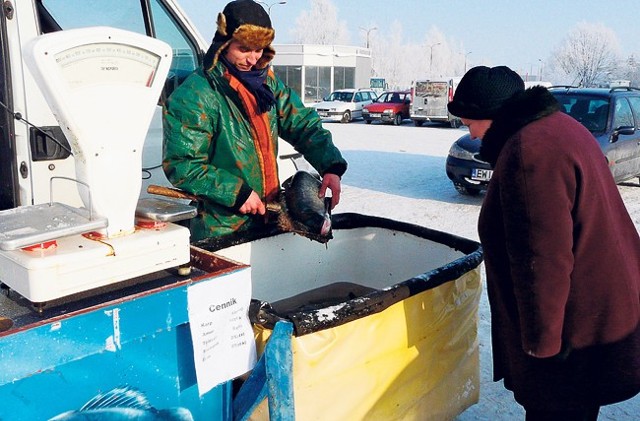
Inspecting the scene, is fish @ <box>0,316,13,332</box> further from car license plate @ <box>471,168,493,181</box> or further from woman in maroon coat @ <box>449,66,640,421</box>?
car license plate @ <box>471,168,493,181</box>

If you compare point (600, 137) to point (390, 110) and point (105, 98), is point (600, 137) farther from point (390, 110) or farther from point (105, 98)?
point (390, 110)

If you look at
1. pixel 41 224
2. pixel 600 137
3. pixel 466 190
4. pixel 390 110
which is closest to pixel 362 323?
→ pixel 41 224

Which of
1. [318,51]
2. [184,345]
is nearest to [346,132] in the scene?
[184,345]

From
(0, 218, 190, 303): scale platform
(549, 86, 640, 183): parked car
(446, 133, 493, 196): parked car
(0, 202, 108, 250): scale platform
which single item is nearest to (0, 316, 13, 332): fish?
(0, 218, 190, 303): scale platform

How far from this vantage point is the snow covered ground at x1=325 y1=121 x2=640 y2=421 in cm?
328

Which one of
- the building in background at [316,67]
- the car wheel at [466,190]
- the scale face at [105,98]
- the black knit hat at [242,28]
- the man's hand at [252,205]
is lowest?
the car wheel at [466,190]

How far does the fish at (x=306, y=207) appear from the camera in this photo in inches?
105

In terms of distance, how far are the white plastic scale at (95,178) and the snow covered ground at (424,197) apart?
6.82 ft

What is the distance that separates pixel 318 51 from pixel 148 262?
1520 inches

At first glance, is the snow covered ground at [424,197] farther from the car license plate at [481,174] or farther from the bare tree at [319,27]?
the bare tree at [319,27]

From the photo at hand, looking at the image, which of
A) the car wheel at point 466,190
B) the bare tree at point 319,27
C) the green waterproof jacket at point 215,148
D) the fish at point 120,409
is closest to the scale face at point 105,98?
the fish at point 120,409

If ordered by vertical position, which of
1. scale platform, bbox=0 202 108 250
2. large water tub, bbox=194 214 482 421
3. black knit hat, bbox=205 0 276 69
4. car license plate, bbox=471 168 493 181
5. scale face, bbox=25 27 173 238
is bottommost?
car license plate, bbox=471 168 493 181

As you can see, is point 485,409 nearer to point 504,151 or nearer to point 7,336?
point 504,151

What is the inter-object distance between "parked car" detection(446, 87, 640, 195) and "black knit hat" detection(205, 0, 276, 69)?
19.9ft
